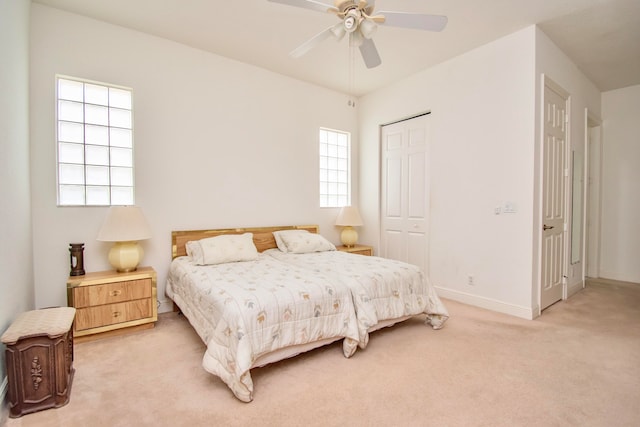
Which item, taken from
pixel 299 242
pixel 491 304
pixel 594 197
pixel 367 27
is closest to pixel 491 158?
pixel 491 304

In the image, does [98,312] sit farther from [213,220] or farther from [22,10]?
[22,10]

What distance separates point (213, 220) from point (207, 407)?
2243mm

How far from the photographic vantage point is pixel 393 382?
1997mm

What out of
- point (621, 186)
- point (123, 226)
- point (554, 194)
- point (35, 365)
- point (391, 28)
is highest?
point (391, 28)

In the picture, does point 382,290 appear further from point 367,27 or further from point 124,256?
point 124,256

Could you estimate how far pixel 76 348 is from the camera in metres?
2.48

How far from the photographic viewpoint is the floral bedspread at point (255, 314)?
6.10 ft

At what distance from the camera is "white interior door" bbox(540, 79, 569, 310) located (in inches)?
Answer: 129

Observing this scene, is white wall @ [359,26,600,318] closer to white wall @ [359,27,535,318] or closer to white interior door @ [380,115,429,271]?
white wall @ [359,27,535,318]

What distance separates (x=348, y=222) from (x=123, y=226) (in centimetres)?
278

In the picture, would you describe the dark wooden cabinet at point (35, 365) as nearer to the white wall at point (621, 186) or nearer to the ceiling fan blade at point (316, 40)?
the ceiling fan blade at point (316, 40)

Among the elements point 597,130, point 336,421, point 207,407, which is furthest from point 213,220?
point 597,130

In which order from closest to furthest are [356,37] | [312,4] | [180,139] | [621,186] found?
[312,4]
[356,37]
[180,139]
[621,186]

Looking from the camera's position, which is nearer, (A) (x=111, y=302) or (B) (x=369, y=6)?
(B) (x=369, y=6)
